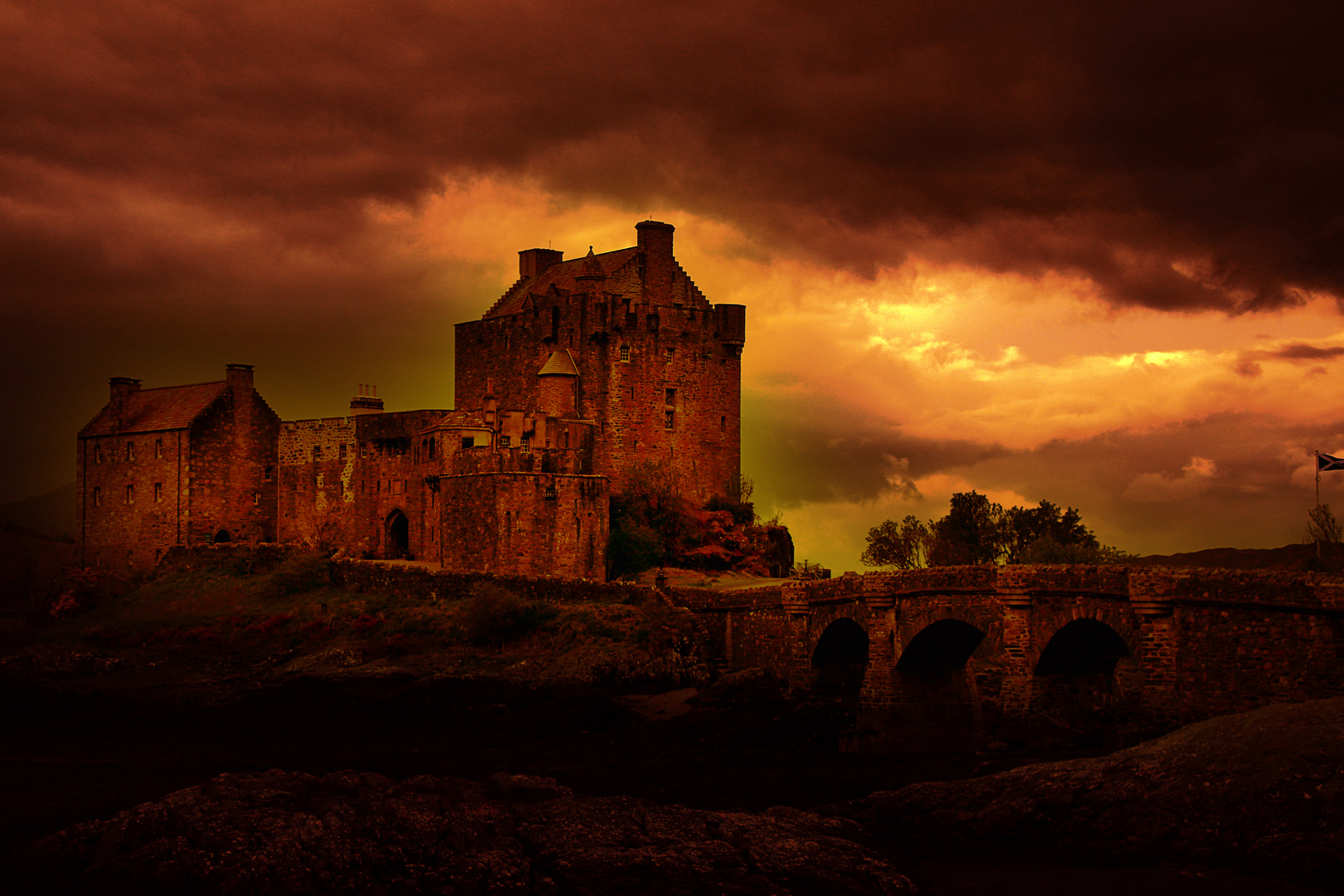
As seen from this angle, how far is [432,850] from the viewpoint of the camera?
21047 millimetres

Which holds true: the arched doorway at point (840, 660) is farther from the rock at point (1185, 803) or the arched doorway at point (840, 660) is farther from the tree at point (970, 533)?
the tree at point (970, 533)

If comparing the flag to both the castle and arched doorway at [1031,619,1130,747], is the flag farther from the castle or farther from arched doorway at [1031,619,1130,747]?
the castle

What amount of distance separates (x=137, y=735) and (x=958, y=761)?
2116 centimetres

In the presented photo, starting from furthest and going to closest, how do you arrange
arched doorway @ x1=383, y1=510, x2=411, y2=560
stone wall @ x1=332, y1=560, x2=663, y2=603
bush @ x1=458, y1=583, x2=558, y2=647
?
1. arched doorway @ x1=383, y1=510, x2=411, y2=560
2. stone wall @ x1=332, y1=560, x2=663, y2=603
3. bush @ x1=458, y1=583, x2=558, y2=647

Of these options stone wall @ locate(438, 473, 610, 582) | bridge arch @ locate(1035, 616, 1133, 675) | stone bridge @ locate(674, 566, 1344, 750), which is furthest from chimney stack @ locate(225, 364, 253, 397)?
bridge arch @ locate(1035, 616, 1133, 675)

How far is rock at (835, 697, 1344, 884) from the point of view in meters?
19.5

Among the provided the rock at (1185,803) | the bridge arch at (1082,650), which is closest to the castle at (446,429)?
the bridge arch at (1082,650)

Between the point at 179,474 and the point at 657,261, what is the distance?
79.9ft

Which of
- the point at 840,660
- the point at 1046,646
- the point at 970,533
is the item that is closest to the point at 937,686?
the point at 840,660

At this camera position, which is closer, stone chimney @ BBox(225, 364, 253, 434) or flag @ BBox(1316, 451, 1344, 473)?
flag @ BBox(1316, 451, 1344, 473)

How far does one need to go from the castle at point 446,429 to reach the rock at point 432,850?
28715 millimetres

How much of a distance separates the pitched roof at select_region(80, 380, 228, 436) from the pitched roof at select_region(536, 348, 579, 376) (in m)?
17.2

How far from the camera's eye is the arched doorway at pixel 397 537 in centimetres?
5794

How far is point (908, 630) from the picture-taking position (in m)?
31.8
